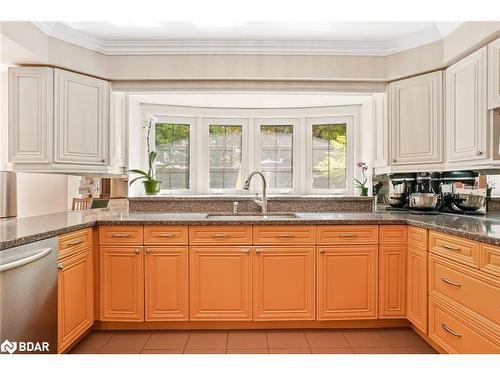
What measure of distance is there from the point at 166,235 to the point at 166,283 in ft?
1.15

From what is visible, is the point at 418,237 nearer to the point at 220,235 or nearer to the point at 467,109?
the point at 467,109

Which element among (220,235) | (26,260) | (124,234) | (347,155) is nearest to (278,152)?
(347,155)

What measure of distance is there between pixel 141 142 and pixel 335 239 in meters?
2.22

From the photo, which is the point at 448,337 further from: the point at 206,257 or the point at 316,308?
the point at 206,257

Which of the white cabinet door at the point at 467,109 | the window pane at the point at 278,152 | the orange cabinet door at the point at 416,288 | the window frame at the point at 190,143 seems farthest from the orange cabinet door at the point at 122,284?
the white cabinet door at the point at 467,109

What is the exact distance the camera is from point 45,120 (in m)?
2.45

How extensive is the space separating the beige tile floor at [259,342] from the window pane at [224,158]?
1.65 m

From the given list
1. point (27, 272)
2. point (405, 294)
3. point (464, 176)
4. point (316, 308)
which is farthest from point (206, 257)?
point (464, 176)

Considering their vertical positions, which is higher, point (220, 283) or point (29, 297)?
point (29, 297)

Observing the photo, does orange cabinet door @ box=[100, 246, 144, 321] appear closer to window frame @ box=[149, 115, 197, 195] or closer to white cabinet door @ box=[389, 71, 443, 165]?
window frame @ box=[149, 115, 197, 195]

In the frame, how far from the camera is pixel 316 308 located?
2395mm

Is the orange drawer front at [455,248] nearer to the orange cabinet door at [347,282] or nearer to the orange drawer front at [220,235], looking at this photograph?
the orange cabinet door at [347,282]

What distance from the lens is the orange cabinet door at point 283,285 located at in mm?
2387

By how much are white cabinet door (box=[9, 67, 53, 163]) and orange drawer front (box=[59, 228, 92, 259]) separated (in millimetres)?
683
